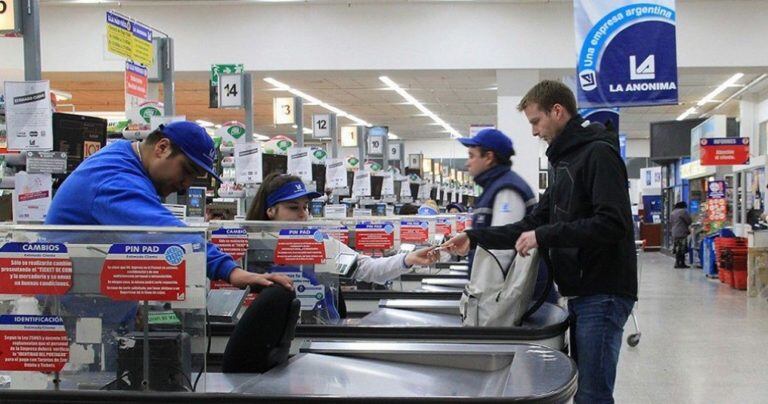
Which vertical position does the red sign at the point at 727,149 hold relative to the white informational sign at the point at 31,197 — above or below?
above

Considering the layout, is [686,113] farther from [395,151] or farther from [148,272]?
[148,272]

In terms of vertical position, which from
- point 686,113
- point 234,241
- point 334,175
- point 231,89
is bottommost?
point 234,241

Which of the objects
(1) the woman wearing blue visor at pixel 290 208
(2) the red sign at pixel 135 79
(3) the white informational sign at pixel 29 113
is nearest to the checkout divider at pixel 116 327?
(1) the woman wearing blue visor at pixel 290 208

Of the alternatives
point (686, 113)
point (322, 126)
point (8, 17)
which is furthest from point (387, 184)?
point (686, 113)

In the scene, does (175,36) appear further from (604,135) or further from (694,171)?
(694,171)

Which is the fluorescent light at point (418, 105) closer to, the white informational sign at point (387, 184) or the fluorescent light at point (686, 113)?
the white informational sign at point (387, 184)

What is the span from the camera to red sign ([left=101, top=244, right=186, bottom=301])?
6.97 ft

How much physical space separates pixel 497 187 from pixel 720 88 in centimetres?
1648

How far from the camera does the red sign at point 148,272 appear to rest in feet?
6.97

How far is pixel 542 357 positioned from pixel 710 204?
1456 centimetres

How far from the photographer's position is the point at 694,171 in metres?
20.2

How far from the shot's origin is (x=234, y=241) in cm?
356

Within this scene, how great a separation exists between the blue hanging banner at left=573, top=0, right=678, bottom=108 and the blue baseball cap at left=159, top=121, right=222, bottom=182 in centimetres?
360

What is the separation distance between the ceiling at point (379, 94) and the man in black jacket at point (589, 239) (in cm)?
875
